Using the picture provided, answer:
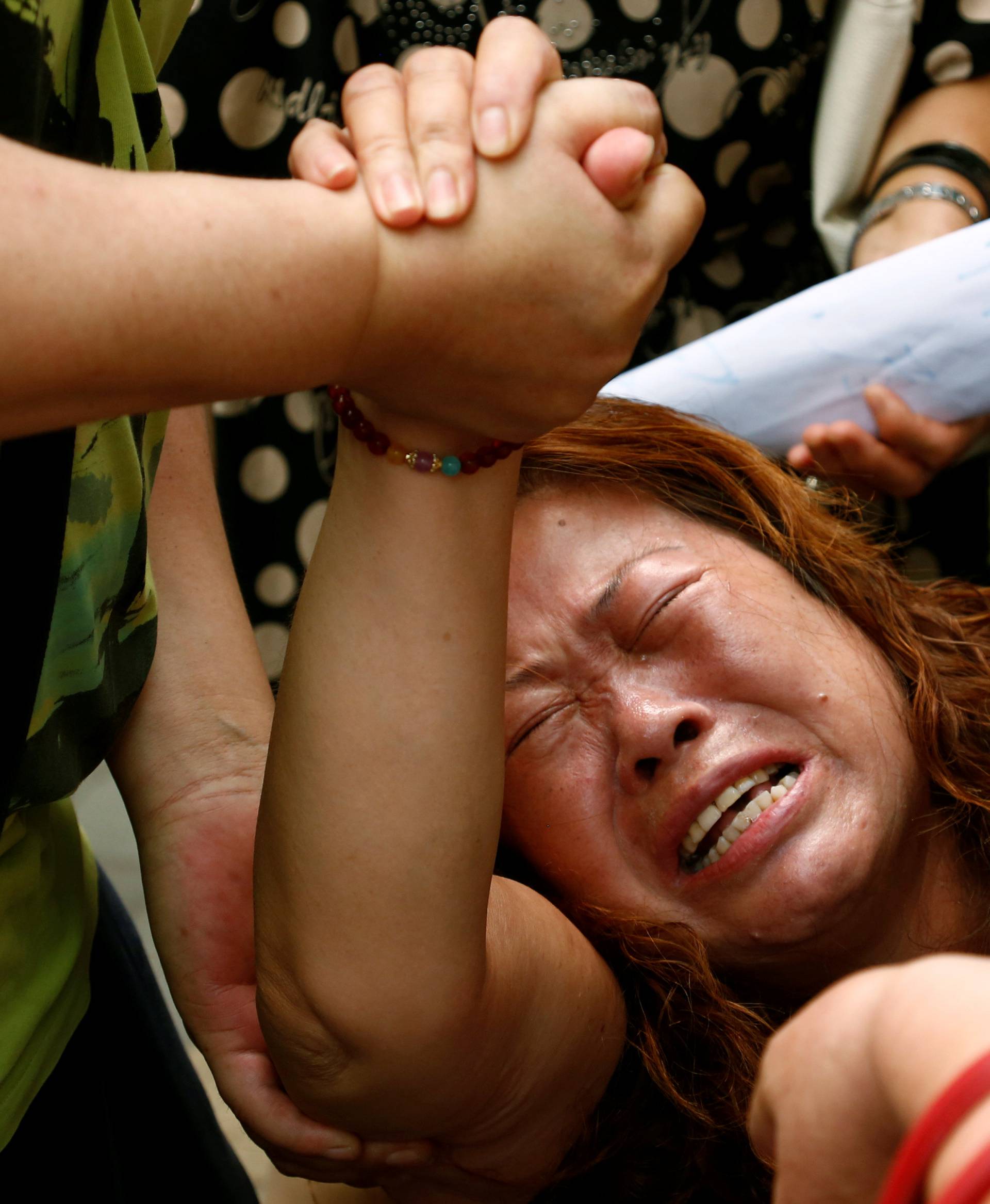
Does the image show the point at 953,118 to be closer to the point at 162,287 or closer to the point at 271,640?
the point at 271,640

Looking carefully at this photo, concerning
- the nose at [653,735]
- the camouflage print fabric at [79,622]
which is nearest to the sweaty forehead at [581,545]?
the nose at [653,735]

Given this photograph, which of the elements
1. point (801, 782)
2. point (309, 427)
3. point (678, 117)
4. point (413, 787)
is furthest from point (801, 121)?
point (413, 787)

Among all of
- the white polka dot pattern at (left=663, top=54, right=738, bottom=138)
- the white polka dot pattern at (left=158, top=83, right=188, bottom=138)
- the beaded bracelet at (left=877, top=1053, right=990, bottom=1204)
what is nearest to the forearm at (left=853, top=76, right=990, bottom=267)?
the white polka dot pattern at (left=663, top=54, right=738, bottom=138)

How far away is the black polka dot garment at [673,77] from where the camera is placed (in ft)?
4.45

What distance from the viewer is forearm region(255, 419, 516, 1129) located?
661mm

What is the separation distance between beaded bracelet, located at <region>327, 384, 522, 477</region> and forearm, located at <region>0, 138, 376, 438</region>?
0.35 feet

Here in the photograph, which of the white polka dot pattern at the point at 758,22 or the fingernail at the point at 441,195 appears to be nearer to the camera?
the fingernail at the point at 441,195

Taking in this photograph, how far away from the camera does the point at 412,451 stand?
636mm

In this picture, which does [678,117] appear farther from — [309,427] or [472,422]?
[472,422]

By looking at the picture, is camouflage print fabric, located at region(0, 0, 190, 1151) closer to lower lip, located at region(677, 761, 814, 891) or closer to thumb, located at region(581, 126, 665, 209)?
thumb, located at region(581, 126, 665, 209)

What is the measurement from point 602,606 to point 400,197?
2.02 ft

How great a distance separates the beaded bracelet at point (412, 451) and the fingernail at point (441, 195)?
127 mm

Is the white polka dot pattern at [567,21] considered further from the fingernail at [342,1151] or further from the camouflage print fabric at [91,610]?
the fingernail at [342,1151]

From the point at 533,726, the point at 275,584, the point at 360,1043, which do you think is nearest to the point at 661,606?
the point at 533,726
